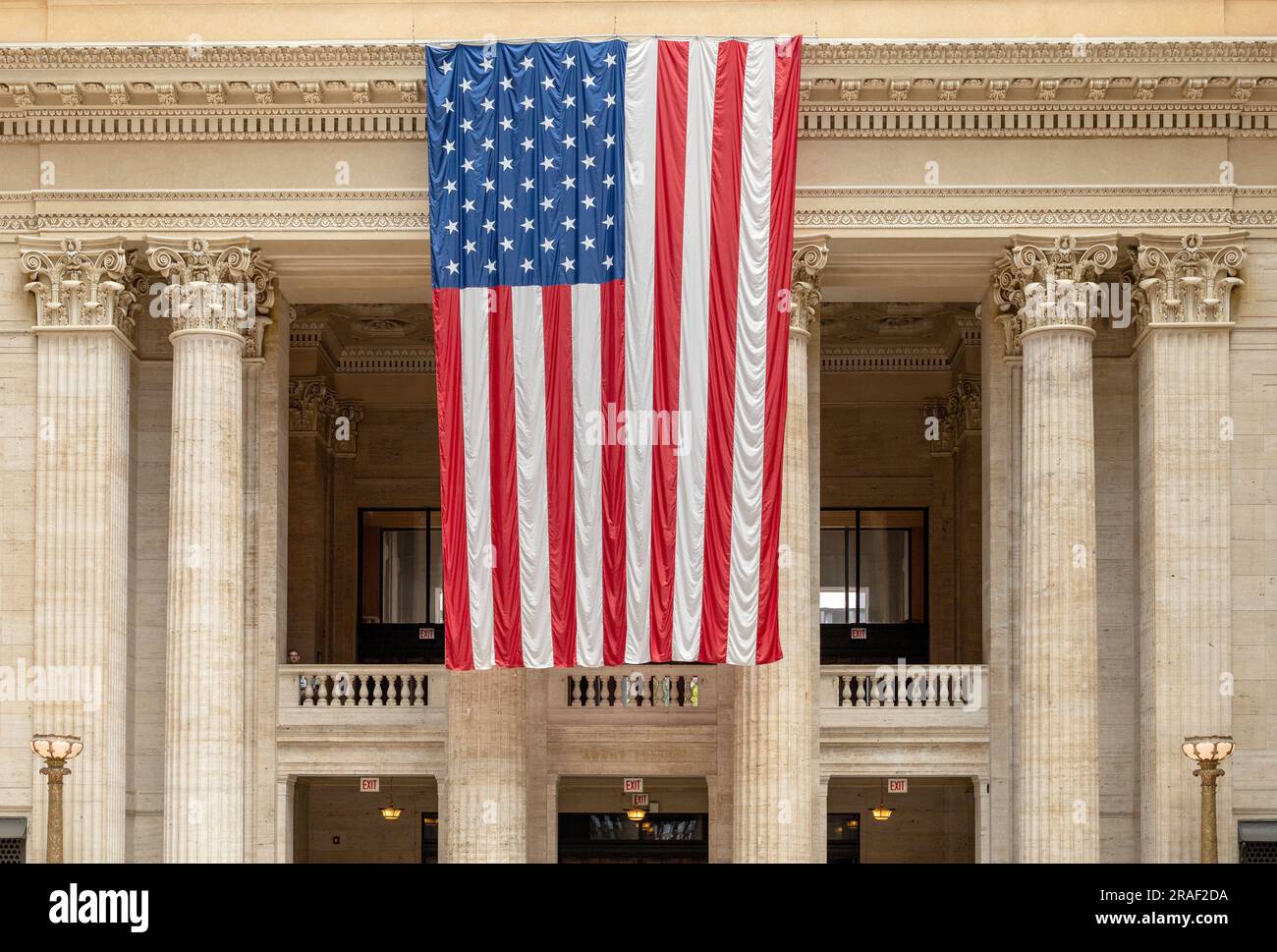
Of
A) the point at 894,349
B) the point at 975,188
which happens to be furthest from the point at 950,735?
the point at 894,349

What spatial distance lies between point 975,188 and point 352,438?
14460 mm


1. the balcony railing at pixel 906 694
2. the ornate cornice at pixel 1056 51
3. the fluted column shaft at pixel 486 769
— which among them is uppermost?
the ornate cornice at pixel 1056 51

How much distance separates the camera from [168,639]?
28469mm

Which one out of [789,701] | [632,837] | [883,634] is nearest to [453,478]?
[789,701]

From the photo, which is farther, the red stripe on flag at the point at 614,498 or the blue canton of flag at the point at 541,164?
the blue canton of flag at the point at 541,164

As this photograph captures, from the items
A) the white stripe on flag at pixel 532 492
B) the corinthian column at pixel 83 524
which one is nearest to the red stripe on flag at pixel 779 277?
the white stripe on flag at pixel 532 492

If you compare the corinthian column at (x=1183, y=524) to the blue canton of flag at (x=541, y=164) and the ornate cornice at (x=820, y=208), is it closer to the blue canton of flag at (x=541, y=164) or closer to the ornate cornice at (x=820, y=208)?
the ornate cornice at (x=820, y=208)

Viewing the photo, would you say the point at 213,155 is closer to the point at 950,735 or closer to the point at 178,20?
the point at 178,20

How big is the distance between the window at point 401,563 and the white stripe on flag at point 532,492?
11.3m

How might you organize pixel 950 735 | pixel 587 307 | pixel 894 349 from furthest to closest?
pixel 894 349 → pixel 950 735 → pixel 587 307

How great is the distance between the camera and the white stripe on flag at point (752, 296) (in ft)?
91.5

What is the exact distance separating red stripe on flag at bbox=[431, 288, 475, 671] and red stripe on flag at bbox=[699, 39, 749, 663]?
10.4ft

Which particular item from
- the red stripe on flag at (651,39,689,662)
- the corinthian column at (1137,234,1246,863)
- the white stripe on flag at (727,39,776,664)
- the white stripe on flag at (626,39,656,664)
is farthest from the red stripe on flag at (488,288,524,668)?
the corinthian column at (1137,234,1246,863)

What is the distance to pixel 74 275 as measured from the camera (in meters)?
29.0
